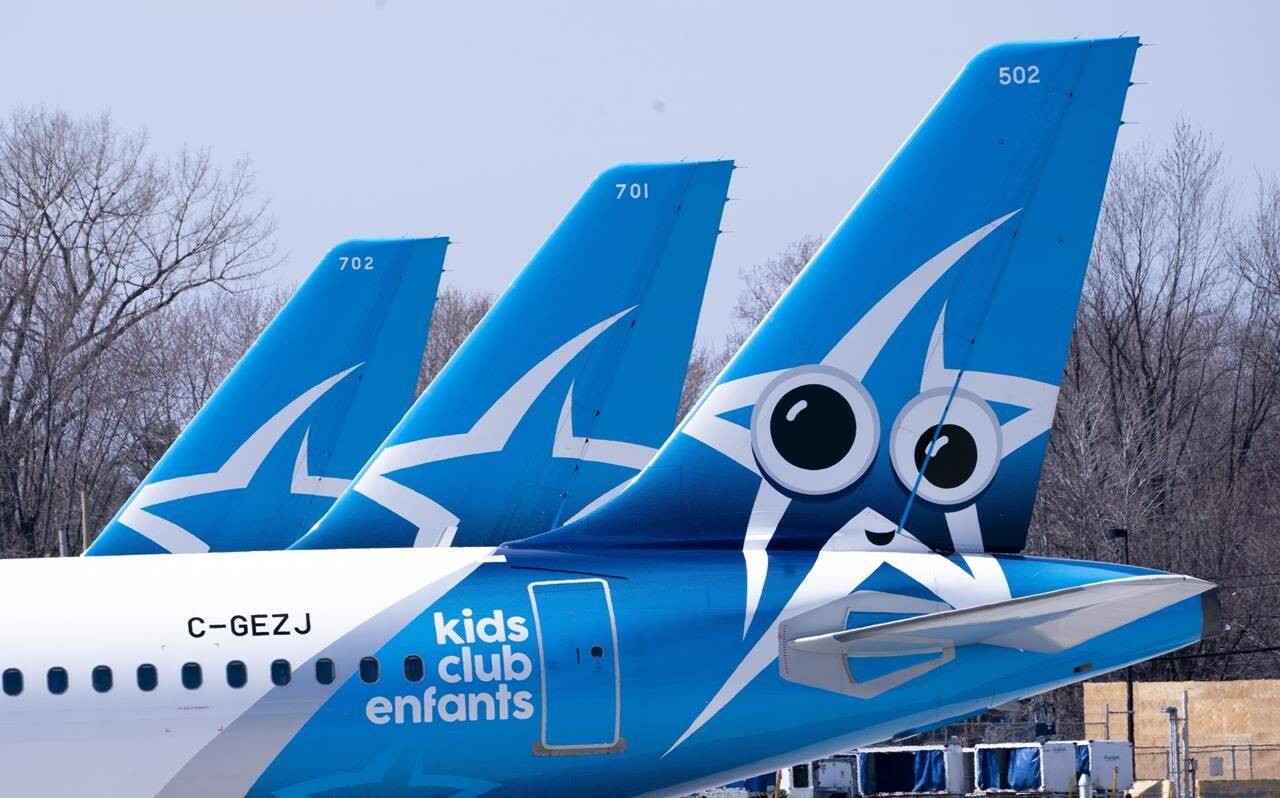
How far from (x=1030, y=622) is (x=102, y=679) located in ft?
23.2

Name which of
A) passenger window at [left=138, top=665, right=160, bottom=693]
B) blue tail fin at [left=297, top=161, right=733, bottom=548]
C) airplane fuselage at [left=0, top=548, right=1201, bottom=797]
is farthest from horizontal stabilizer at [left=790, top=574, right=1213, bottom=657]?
passenger window at [left=138, top=665, right=160, bottom=693]

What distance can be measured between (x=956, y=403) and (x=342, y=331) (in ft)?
34.9

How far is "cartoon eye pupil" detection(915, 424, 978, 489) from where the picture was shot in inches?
633

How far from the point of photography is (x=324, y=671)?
49.6 feet

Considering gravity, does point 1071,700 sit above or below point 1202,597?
below

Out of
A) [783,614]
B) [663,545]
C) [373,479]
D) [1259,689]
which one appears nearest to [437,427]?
[373,479]

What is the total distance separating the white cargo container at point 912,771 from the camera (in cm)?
3747

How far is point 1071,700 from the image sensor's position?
2285 inches

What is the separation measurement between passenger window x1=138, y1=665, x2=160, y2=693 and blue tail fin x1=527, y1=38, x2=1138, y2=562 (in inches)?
133

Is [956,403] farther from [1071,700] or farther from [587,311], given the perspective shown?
[1071,700]

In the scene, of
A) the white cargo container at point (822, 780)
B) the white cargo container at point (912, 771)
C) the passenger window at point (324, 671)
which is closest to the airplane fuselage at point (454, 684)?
the passenger window at point (324, 671)

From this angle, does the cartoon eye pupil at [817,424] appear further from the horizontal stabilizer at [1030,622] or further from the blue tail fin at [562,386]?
the blue tail fin at [562,386]

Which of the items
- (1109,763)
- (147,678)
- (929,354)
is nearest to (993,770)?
(1109,763)

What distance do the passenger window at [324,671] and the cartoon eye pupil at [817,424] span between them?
405 centimetres
